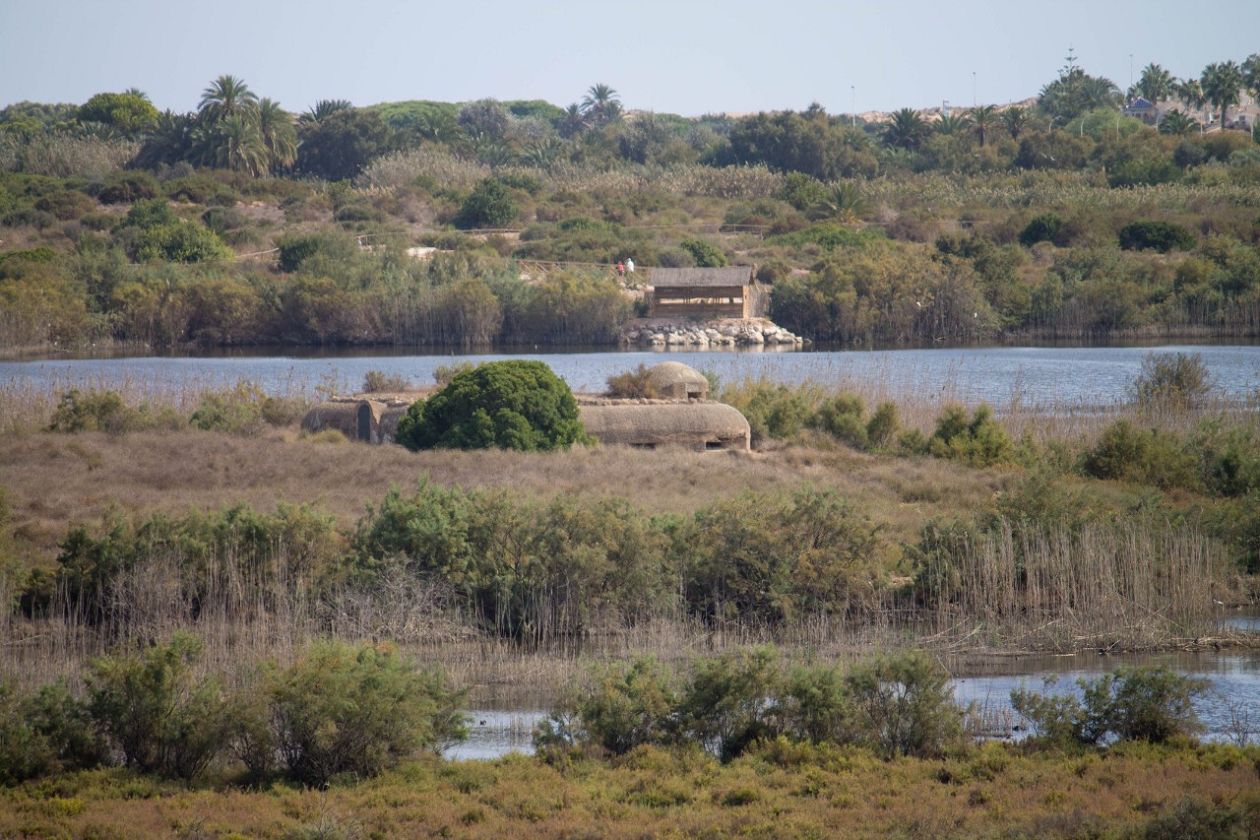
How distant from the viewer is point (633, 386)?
30062mm

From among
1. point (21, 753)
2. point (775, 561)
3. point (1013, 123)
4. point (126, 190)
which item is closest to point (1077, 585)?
point (775, 561)

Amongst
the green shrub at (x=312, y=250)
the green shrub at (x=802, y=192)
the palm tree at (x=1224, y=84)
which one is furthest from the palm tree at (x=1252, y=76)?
the green shrub at (x=312, y=250)

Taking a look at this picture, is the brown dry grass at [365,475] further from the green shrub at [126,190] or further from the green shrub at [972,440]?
the green shrub at [126,190]

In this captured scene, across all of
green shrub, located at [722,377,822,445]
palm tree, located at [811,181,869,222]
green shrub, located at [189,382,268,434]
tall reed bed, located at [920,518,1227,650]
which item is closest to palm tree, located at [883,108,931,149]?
palm tree, located at [811,181,869,222]

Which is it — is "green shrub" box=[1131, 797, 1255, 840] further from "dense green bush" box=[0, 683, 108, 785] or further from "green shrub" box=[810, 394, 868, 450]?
"green shrub" box=[810, 394, 868, 450]

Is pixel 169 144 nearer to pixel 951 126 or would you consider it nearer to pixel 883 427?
pixel 951 126

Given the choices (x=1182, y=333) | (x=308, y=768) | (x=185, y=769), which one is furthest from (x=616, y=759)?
(x=1182, y=333)

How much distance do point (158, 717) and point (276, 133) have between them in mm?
78917

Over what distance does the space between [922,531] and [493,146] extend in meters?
83.6

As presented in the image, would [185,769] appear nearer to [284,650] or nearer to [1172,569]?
[284,650]

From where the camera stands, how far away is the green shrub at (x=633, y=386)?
29719 mm

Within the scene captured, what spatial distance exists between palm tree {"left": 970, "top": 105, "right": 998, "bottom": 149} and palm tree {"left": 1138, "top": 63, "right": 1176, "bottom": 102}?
25932 millimetres

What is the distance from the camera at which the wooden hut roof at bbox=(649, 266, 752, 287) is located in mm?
58656

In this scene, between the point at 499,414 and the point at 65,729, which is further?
the point at 499,414
